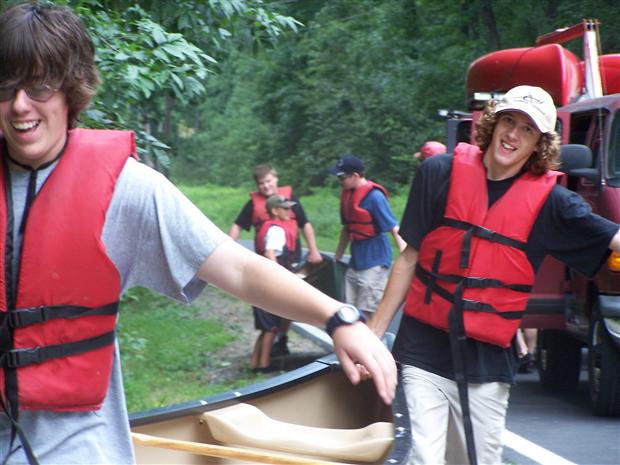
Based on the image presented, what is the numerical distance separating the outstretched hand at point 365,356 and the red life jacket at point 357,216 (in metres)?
8.11

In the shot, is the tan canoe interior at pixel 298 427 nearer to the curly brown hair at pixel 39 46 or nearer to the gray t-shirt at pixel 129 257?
the gray t-shirt at pixel 129 257

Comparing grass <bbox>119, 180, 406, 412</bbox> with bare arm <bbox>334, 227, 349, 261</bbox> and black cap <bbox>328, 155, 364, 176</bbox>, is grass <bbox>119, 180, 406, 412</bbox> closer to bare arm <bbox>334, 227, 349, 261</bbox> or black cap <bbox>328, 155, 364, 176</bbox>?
bare arm <bbox>334, 227, 349, 261</bbox>

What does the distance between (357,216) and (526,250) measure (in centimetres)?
591

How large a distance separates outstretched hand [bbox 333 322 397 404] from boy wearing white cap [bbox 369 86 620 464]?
219cm

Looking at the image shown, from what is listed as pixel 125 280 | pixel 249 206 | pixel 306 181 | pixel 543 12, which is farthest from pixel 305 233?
pixel 306 181

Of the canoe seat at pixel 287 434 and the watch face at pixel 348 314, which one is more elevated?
the watch face at pixel 348 314

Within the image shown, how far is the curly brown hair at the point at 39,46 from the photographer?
2.46m

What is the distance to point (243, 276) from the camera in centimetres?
249

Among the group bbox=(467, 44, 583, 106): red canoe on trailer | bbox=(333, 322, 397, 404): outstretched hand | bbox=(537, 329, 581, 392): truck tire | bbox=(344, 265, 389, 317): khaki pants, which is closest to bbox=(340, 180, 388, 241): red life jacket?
bbox=(344, 265, 389, 317): khaki pants

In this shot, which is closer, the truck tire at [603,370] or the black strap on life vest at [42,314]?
the black strap on life vest at [42,314]

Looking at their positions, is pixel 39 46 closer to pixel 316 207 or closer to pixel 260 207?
pixel 260 207

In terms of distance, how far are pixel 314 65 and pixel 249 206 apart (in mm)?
26141

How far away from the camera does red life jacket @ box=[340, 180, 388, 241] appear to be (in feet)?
34.3

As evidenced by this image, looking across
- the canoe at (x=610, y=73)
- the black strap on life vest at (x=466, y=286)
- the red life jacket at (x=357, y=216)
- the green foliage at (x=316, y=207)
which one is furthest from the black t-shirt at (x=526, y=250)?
the green foliage at (x=316, y=207)
